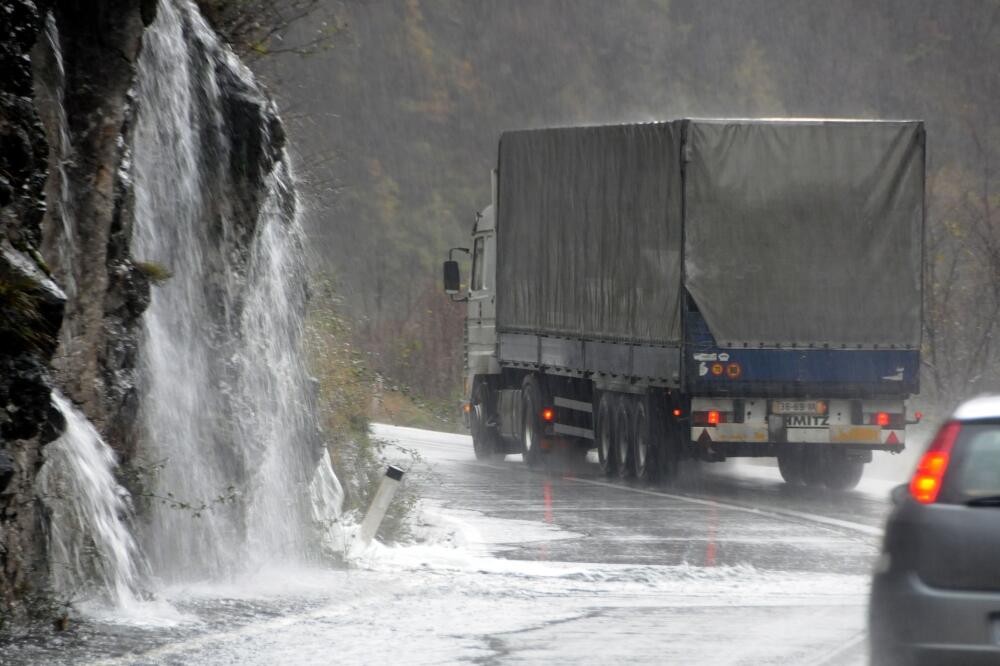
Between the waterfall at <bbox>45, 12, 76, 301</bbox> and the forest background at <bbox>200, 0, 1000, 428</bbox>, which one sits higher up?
the forest background at <bbox>200, 0, 1000, 428</bbox>

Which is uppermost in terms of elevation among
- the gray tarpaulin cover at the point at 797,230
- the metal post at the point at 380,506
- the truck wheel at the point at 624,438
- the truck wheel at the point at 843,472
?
the gray tarpaulin cover at the point at 797,230

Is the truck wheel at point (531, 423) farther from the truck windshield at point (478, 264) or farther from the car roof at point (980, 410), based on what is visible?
the car roof at point (980, 410)

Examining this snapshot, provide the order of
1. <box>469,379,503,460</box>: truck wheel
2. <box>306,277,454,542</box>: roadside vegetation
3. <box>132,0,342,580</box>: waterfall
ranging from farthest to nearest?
<box>469,379,503,460</box>: truck wheel < <box>306,277,454,542</box>: roadside vegetation < <box>132,0,342,580</box>: waterfall

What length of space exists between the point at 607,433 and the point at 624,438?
0.62 meters

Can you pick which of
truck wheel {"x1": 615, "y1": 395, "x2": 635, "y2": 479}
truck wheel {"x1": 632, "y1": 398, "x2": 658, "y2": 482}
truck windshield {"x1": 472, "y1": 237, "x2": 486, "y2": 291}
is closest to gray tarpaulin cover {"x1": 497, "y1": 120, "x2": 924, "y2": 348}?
truck wheel {"x1": 632, "y1": 398, "x2": 658, "y2": 482}

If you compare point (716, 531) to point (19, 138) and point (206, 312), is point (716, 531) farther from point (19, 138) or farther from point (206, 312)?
point (19, 138)

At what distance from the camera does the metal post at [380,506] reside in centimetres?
1348

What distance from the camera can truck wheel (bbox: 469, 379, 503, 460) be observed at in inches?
1056

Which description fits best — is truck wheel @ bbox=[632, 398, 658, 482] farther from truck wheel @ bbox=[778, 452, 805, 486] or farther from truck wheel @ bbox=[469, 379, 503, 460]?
truck wheel @ bbox=[469, 379, 503, 460]

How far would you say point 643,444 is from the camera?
21141 mm

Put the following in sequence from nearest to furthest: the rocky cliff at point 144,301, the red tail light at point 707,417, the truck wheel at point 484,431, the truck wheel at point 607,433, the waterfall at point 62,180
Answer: the rocky cliff at point 144,301
the waterfall at point 62,180
the red tail light at point 707,417
the truck wheel at point 607,433
the truck wheel at point 484,431

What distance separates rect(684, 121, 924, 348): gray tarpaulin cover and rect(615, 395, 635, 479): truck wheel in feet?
7.24

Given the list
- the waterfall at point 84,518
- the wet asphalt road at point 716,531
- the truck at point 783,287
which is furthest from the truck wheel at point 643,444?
the waterfall at point 84,518

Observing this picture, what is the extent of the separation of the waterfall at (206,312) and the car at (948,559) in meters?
5.51
